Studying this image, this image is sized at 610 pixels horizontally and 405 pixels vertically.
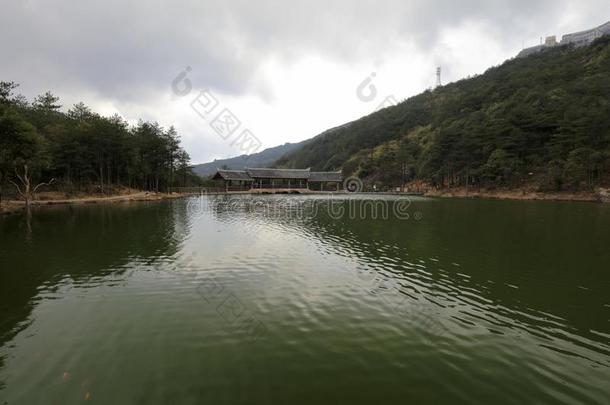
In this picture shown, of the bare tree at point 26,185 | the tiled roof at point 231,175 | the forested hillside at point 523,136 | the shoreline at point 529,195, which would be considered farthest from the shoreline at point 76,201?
the forested hillside at point 523,136

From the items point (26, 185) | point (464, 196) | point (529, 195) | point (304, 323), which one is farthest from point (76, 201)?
point (529, 195)

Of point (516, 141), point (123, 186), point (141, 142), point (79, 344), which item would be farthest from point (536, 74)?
point (79, 344)

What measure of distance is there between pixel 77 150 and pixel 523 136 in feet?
239

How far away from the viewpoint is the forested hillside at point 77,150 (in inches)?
1133

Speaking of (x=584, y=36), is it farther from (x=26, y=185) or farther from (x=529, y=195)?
(x=26, y=185)

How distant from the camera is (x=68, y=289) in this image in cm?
942

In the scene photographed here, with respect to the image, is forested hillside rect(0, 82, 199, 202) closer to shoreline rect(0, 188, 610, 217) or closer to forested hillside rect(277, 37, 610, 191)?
shoreline rect(0, 188, 610, 217)

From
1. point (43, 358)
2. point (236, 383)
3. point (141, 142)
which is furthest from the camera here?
point (141, 142)

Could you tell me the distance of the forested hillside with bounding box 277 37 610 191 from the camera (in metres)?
48.1

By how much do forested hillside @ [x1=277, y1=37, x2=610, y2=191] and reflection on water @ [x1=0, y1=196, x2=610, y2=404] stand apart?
4597 centimetres

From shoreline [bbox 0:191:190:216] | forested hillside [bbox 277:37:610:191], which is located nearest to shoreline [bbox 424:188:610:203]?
forested hillside [bbox 277:37:610:191]

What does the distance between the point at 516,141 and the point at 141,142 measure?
67982 mm

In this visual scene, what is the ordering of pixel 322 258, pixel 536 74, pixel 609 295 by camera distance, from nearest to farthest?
pixel 609 295
pixel 322 258
pixel 536 74

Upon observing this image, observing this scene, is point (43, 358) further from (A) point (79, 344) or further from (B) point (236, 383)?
(B) point (236, 383)
